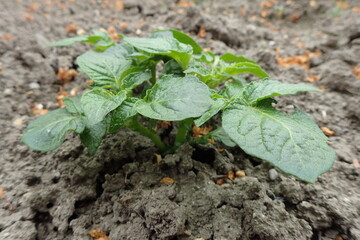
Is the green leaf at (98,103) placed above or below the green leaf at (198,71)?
below

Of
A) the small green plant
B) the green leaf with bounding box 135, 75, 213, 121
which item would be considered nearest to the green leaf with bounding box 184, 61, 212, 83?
the small green plant

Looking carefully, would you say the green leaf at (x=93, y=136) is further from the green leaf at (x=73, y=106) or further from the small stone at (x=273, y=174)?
the small stone at (x=273, y=174)

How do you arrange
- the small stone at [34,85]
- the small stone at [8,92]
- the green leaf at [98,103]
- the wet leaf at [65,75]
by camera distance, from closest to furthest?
the green leaf at [98,103], the small stone at [8,92], the small stone at [34,85], the wet leaf at [65,75]

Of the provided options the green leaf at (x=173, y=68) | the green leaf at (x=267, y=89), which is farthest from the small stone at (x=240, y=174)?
the green leaf at (x=173, y=68)

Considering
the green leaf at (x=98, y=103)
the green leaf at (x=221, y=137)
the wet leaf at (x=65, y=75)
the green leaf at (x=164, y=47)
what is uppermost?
the green leaf at (x=164, y=47)

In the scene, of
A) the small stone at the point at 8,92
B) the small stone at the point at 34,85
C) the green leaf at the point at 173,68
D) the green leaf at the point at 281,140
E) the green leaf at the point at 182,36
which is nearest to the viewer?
the green leaf at the point at 281,140

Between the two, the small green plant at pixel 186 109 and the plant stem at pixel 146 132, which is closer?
the small green plant at pixel 186 109

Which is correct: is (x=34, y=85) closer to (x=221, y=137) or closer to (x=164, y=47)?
(x=164, y=47)

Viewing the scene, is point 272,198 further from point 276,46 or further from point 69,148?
point 276,46
